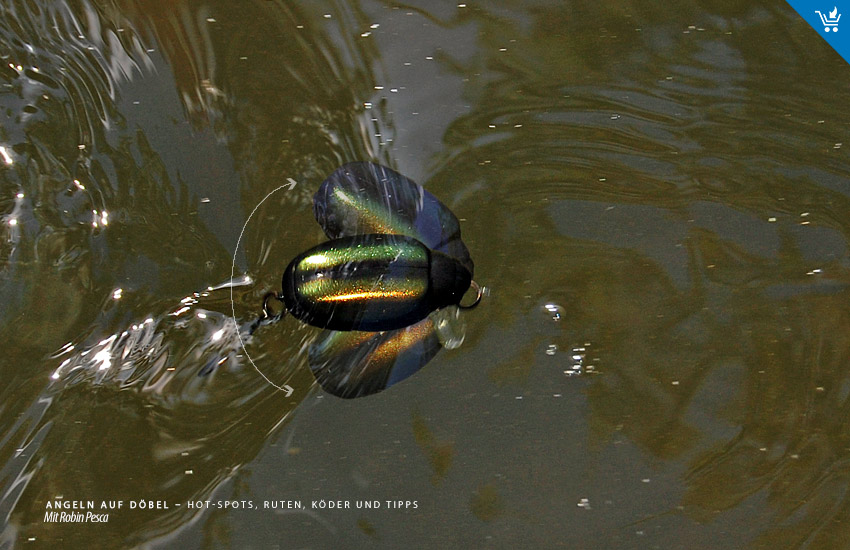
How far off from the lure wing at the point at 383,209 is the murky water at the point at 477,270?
4 cm

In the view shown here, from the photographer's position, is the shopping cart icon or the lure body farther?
the shopping cart icon

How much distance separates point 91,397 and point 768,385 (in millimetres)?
1179

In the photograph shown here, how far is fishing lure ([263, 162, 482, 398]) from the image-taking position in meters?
0.93

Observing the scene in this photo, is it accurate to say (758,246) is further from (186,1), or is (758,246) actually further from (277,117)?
(186,1)

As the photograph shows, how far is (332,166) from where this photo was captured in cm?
110

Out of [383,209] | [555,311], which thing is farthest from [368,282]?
[555,311]

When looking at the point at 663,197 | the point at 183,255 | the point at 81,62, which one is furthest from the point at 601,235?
the point at 81,62

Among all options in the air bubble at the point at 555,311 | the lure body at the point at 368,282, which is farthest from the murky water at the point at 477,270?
the lure body at the point at 368,282

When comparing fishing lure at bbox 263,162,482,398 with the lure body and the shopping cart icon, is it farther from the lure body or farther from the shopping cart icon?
the shopping cart icon

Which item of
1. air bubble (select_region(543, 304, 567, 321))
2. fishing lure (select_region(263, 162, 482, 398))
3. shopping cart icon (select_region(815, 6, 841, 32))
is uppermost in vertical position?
shopping cart icon (select_region(815, 6, 841, 32))

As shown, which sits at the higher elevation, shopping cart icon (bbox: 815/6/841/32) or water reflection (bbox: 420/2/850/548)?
shopping cart icon (bbox: 815/6/841/32)

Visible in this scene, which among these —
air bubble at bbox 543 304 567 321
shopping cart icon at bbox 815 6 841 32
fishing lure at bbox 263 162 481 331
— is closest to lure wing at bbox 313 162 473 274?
fishing lure at bbox 263 162 481 331

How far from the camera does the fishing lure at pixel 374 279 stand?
36.4 inches

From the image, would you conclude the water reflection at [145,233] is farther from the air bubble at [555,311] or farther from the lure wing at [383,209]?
the air bubble at [555,311]
